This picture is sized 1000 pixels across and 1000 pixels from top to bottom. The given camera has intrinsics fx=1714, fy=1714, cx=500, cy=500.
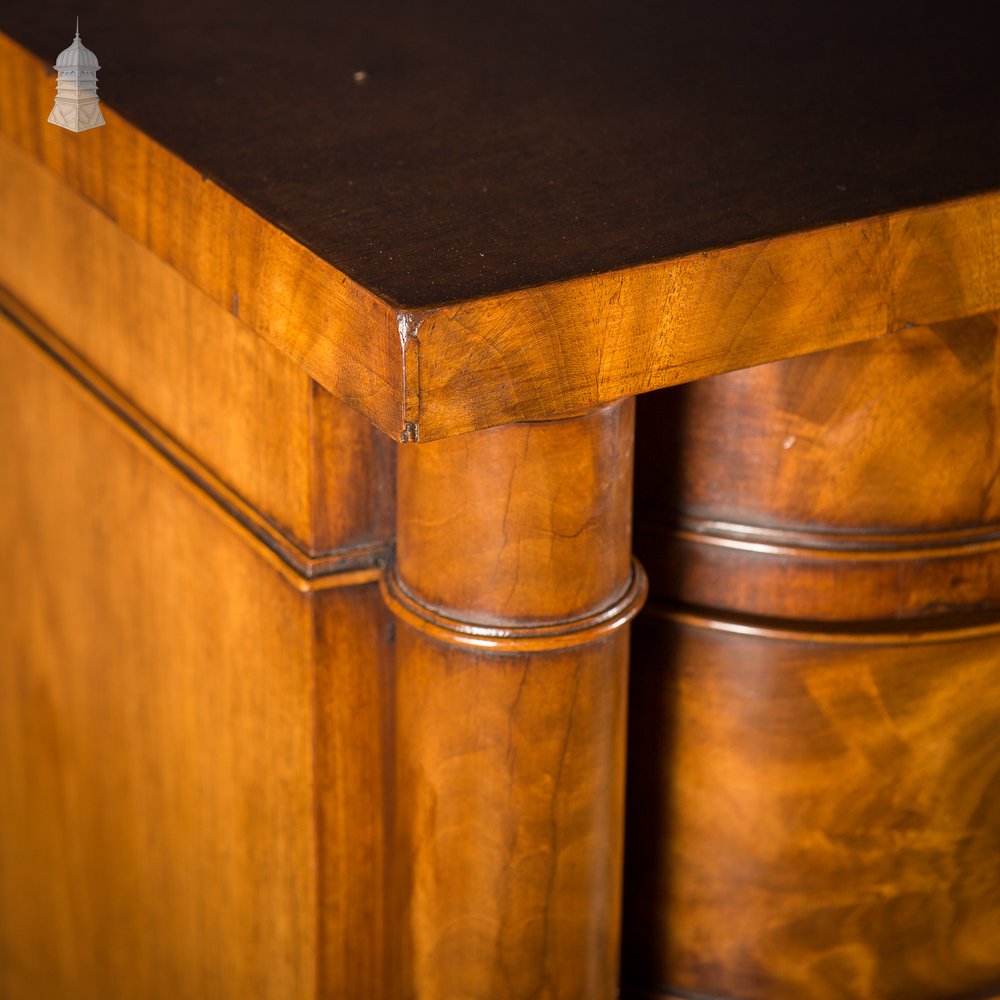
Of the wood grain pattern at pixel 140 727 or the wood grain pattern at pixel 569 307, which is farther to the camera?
the wood grain pattern at pixel 140 727

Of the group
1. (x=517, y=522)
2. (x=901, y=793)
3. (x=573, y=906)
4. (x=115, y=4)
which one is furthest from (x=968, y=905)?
(x=115, y=4)

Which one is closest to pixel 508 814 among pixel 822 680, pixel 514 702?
pixel 514 702

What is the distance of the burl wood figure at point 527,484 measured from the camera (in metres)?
0.55

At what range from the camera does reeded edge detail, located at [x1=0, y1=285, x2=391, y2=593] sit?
0.62m

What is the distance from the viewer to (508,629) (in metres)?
0.58

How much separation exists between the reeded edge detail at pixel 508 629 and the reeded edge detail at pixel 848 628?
0.08 metres

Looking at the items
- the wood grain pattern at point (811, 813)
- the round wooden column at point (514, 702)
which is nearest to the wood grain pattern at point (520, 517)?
the round wooden column at point (514, 702)

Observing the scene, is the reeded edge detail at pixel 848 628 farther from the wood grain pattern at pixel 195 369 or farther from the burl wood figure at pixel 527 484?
the wood grain pattern at pixel 195 369

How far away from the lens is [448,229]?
0.55 meters

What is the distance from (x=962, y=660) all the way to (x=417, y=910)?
9.4 inches

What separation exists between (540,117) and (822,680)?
25cm

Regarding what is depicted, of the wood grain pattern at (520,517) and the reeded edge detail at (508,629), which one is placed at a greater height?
the wood grain pattern at (520,517)
